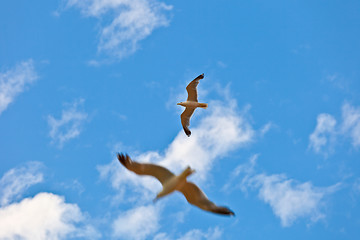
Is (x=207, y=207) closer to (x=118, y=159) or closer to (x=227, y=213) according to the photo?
(x=227, y=213)

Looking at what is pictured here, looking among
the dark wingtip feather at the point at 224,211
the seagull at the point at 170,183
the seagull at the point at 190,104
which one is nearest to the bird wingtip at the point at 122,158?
the seagull at the point at 170,183

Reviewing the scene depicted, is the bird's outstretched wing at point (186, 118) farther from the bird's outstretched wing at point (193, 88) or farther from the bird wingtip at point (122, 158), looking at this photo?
the bird wingtip at point (122, 158)

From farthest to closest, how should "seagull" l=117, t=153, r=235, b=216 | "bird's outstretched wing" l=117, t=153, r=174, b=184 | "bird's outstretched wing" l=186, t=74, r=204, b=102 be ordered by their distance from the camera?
"bird's outstretched wing" l=186, t=74, r=204, b=102 → "bird's outstretched wing" l=117, t=153, r=174, b=184 → "seagull" l=117, t=153, r=235, b=216

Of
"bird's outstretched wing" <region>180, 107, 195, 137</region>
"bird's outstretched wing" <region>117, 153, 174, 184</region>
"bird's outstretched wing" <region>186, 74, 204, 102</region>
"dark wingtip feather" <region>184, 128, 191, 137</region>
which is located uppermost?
"bird's outstretched wing" <region>186, 74, 204, 102</region>

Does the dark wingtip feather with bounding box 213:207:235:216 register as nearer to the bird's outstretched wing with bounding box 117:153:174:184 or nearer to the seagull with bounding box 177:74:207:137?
the bird's outstretched wing with bounding box 117:153:174:184

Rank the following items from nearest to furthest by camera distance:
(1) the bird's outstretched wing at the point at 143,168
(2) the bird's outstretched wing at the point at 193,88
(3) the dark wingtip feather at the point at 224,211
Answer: (3) the dark wingtip feather at the point at 224,211 < (1) the bird's outstretched wing at the point at 143,168 < (2) the bird's outstretched wing at the point at 193,88

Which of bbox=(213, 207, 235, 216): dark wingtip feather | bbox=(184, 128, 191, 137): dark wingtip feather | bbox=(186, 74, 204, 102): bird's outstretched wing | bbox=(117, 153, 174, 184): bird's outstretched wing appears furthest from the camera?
bbox=(184, 128, 191, 137): dark wingtip feather

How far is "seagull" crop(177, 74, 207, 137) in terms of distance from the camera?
3212cm

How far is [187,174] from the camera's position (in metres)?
16.8

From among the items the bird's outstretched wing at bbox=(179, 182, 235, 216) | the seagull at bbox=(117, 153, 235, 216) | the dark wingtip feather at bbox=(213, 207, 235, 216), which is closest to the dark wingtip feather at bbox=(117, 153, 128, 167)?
the seagull at bbox=(117, 153, 235, 216)

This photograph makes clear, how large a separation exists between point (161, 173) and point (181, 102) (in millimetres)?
15421

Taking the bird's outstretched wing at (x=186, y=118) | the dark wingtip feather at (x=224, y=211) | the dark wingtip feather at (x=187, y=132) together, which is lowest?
the dark wingtip feather at (x=224, y=211)

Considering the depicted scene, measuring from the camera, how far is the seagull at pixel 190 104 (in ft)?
105

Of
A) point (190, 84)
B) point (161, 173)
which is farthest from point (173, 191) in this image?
point (190, 84)
